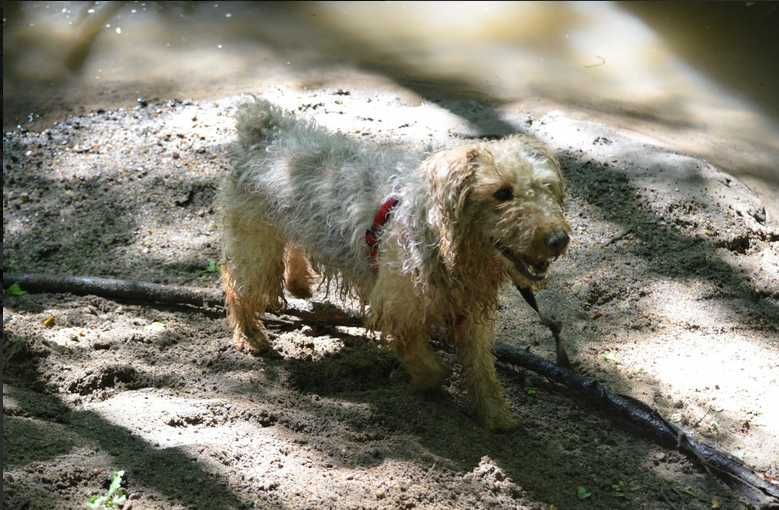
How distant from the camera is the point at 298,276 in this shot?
6.17 m

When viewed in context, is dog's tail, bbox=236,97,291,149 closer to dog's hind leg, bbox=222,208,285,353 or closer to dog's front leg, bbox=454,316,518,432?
dog's hind leg, bbox=222,208,285,353

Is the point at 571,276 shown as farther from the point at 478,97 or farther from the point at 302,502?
the point at 478,97

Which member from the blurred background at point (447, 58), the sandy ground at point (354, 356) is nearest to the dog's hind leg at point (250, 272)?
the sandy ground at point (354, 356)

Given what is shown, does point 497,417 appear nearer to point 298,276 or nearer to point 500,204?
point 500,204

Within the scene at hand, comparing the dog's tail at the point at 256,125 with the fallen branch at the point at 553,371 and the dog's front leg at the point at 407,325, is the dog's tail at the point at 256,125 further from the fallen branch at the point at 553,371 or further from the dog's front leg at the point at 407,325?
the dog's front leg at the point at 407,325

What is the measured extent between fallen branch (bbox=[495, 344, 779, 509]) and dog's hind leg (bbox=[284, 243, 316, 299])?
1.63 m

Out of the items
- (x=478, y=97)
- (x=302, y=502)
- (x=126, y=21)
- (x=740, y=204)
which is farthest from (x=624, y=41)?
(x=302, y=502)

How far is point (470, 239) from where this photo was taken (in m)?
4.26

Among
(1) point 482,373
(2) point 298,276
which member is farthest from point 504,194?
(2) point 298,276

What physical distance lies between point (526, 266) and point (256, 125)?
7.17 feet

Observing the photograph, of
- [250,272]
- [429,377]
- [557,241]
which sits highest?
[557,241]

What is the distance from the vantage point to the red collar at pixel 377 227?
4.69 meters

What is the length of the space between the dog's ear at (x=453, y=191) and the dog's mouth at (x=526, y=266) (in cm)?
23

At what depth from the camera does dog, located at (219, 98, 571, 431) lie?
13.6 feet
